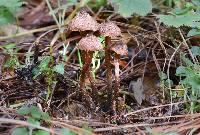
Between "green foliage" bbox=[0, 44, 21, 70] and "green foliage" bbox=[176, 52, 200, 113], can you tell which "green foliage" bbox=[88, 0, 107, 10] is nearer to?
"green foliage" bbox=[0, 44, 21, 70]

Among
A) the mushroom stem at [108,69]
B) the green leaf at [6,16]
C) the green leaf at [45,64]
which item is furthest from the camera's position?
the green leaf at [6,16]

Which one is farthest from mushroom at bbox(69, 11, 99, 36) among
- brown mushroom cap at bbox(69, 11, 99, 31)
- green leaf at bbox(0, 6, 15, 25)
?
green leaf at bbox(0, 6, 15, 25)

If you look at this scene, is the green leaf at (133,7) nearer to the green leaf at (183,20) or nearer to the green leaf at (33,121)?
the green leaf at (183,20)

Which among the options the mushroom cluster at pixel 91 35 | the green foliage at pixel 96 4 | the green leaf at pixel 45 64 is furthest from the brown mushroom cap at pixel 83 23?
the green foliage at pixel 96 4

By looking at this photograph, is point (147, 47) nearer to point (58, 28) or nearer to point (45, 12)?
point (58, 28)

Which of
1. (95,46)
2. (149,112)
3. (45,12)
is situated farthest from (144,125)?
(45,12)

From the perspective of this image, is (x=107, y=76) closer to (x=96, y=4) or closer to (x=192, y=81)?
(x=192, y=81)

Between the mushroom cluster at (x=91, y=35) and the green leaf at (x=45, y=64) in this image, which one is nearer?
the mushroom cluster at (x=91, y=35)
